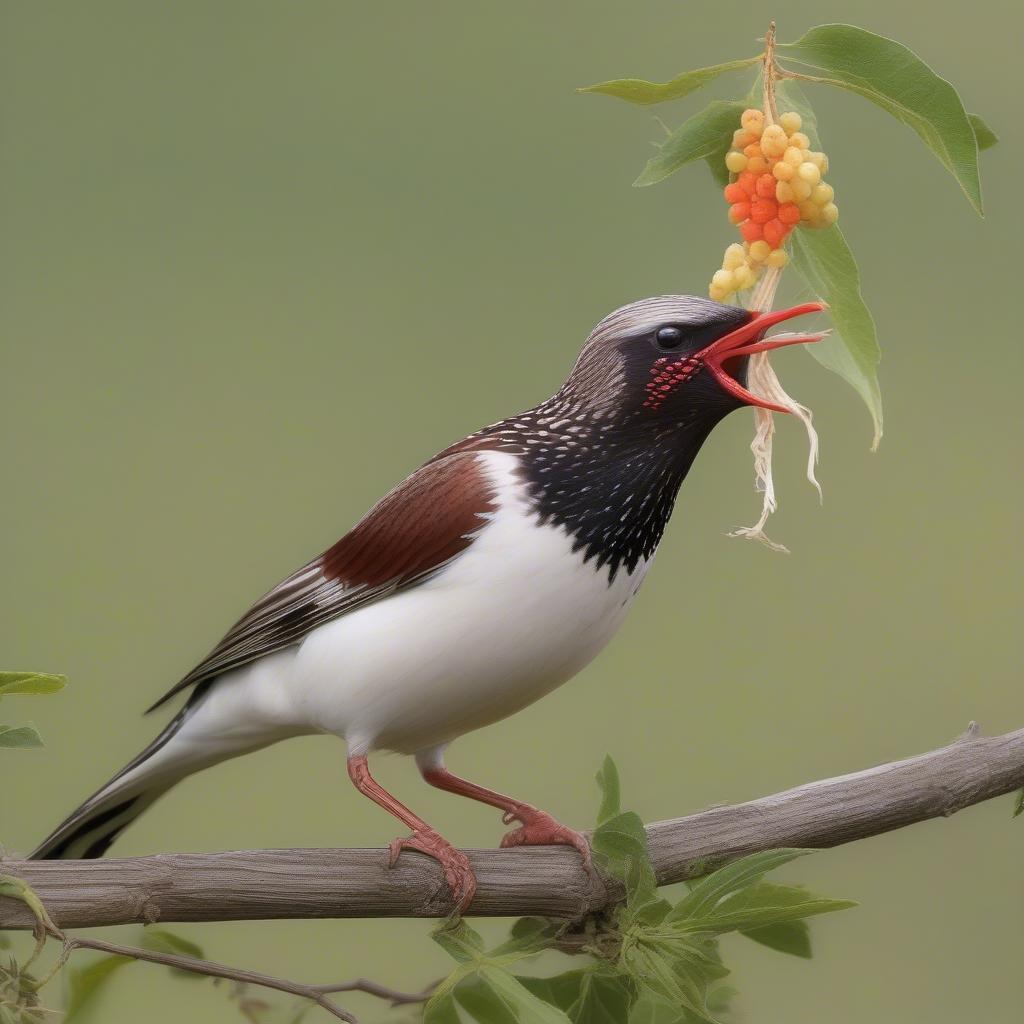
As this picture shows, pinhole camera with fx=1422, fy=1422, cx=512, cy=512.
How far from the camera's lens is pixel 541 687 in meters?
1.02

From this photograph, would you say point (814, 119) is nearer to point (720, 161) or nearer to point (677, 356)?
point (720, 161)

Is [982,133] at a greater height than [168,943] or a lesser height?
greater

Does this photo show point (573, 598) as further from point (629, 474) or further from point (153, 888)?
point (153, 888)

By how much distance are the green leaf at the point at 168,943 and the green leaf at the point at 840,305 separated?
0.61 metres

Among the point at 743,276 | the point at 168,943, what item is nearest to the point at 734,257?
the point at 743,276

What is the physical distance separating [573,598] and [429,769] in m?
0.27

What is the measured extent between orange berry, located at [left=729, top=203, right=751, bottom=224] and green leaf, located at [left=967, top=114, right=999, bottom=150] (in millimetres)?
166

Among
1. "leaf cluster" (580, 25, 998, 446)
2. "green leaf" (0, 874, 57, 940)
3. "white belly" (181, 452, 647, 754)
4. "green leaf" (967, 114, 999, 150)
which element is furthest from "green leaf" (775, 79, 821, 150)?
"green leaf" (0, 874, 57, 940)

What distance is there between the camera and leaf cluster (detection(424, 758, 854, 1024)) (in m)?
0.91

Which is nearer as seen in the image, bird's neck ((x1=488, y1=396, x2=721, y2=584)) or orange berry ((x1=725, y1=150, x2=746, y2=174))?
orange berry ((x1=725, y1=150, x2=746, y2=174))

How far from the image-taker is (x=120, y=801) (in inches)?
43.9

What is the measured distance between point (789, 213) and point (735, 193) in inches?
1.5

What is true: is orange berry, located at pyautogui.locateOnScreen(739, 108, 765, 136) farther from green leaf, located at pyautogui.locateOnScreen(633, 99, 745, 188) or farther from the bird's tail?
the bird's tail

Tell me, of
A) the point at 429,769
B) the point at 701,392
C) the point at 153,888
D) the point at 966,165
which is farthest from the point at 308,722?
the point at 966,165
